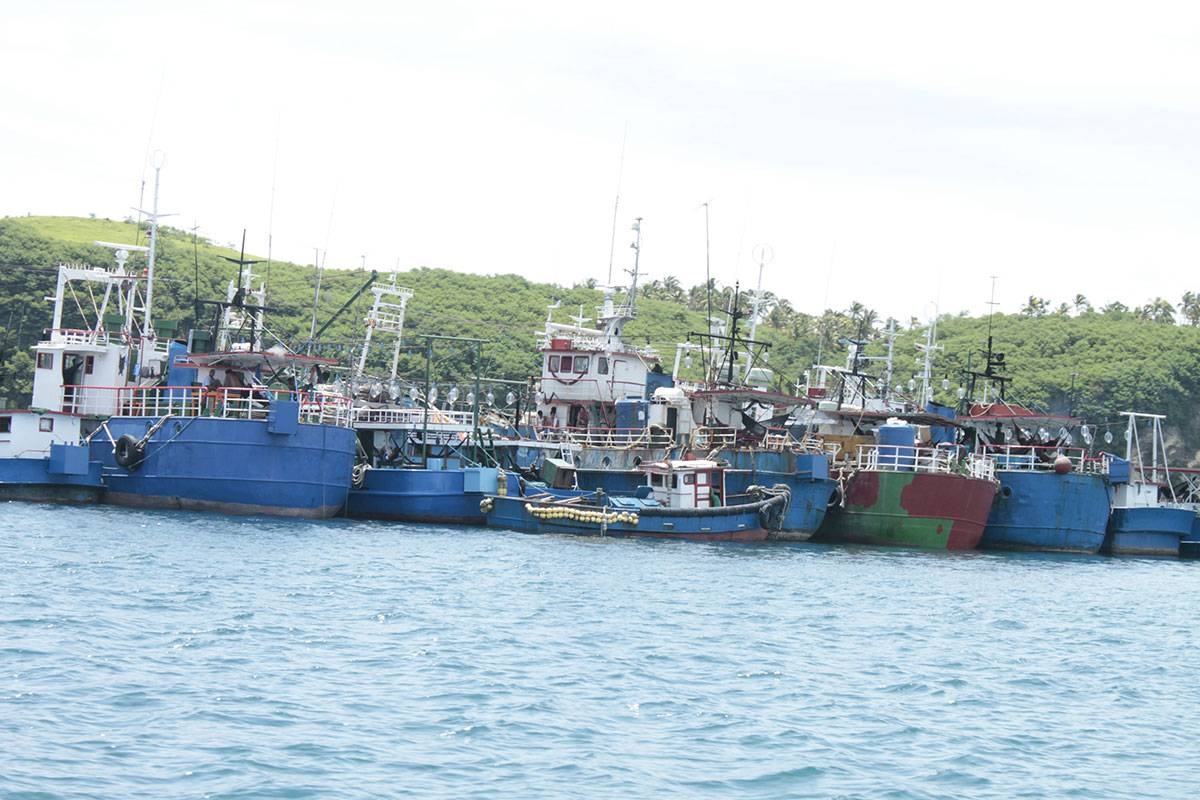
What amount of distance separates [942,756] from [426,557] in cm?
2058

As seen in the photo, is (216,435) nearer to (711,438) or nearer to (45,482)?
(45,482)

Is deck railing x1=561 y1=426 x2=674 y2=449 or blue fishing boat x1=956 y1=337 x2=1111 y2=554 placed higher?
deck railing x1=561 y1=426 x2=674 y2=449

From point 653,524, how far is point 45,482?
60.3 ft

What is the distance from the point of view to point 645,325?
115125mm

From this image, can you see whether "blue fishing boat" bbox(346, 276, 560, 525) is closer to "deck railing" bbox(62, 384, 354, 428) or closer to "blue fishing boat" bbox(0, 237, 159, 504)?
"deck railing" bbox(62, 384, 354, 428)

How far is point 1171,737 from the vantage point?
23.9 meters

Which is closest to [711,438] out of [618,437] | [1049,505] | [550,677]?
[618,437]

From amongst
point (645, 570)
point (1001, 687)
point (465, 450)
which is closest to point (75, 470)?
point (465, 450)

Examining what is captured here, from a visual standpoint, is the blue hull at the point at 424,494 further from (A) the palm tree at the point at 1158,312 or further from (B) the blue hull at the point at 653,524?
(A) the palm tree at the point at 1158,312

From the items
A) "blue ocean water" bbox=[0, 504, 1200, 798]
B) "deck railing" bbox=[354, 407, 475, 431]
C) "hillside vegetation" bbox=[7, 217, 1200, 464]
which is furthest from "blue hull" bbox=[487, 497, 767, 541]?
"hillside vegetation" bbox=[7, 217, 1200, 464]

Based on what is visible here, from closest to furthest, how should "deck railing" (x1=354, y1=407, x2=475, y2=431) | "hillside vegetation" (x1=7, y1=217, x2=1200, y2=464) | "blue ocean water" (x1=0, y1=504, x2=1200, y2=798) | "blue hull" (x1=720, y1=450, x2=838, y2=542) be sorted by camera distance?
"blue ocean water" (x1=0, y1=504, x2=1200, y2=798) → "blue hull" (x1=720, y1=450, x2=838, y2=542) → "deck railing" (x1=354, y1=407, x2=475, y2=431) → "hillside vegetation" (x1=7, y1=217, x2=1200, y2=464)

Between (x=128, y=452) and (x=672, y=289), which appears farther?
(x=672, y=289)

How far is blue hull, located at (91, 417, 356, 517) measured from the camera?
4697cm

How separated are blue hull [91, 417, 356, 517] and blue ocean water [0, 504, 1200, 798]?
5404 mm
